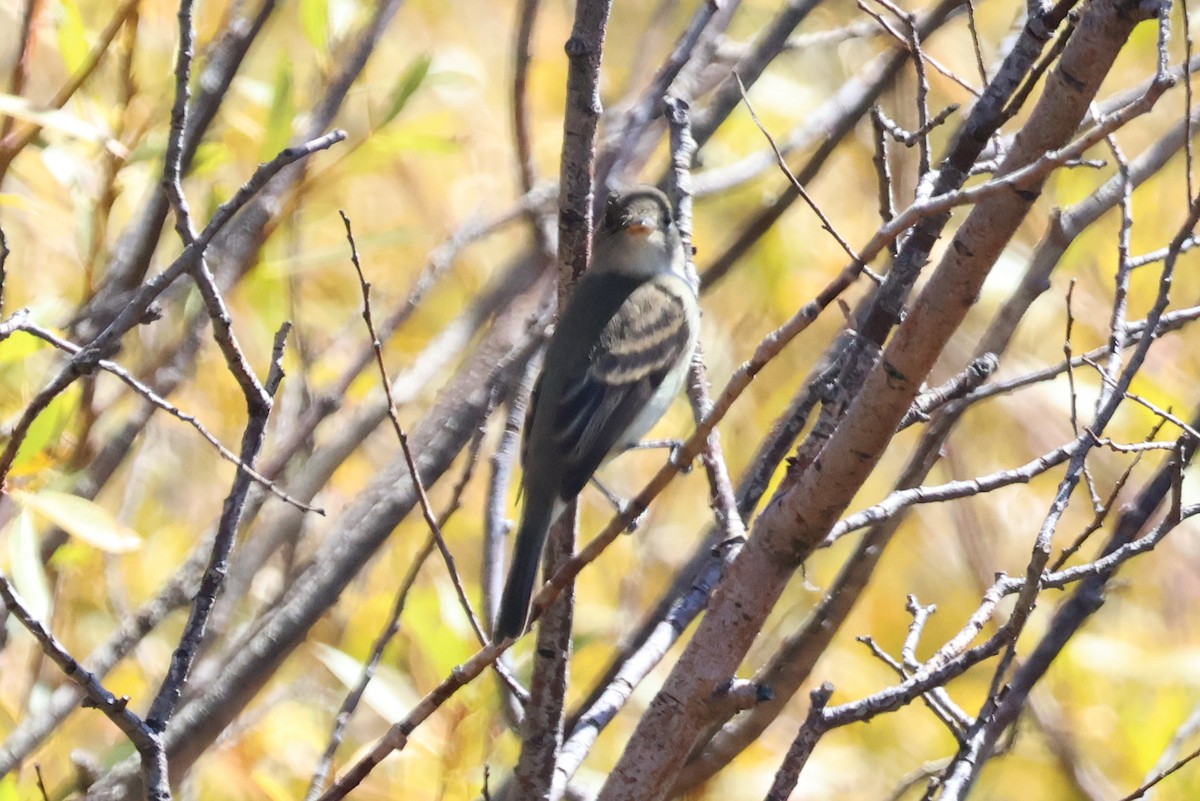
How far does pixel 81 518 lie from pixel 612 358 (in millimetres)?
1608

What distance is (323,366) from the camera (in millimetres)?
3812

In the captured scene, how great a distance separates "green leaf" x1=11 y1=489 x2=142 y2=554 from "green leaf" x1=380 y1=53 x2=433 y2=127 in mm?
1199

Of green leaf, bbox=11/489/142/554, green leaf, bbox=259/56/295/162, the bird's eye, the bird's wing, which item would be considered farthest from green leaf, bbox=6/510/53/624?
the bird's eye

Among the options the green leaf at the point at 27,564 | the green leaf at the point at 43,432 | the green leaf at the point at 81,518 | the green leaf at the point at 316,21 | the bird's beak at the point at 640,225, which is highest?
the bird's beak at the point at 640,225

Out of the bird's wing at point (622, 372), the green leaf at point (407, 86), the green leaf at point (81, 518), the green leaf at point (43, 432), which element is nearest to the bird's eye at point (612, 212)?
the bird's wing at point (622, 372)

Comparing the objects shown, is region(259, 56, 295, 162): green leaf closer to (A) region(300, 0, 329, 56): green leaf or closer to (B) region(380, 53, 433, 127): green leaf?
(A) region(300, 0, 329, 56): green leaf

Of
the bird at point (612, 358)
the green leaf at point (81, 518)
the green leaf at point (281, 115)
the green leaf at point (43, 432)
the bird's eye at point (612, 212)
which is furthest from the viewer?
the bird's eye at point (612, 212)

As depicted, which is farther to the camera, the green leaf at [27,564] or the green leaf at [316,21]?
the green leaf at [316,21]

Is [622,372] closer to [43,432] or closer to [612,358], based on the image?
[612,358]

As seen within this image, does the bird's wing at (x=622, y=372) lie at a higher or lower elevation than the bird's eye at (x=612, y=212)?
lower

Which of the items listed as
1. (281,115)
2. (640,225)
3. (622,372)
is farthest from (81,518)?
(640,225)

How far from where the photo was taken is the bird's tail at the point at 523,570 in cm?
240

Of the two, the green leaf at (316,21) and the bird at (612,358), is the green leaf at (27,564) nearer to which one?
the bird at (612,358)

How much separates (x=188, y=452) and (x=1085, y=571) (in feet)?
10.5
